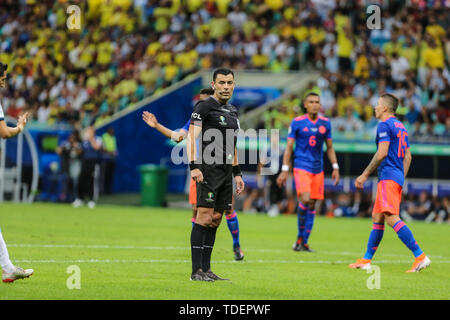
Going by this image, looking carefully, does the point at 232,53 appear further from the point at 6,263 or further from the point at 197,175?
the point at 6,263

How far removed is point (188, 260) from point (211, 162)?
8.89 feet

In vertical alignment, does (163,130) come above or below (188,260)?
above

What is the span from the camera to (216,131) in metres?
9.10

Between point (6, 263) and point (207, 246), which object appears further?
point (207, 246)

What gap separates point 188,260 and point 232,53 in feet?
60.8

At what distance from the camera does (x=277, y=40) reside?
2905cm

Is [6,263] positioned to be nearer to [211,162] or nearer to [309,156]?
[211,162]

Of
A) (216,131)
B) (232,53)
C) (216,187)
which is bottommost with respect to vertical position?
(216,187)

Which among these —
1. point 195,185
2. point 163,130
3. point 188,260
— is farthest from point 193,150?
point 195,185

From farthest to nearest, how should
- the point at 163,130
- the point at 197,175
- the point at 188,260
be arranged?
the point at 188,260 < the point at 163,130 < the point at 197,175

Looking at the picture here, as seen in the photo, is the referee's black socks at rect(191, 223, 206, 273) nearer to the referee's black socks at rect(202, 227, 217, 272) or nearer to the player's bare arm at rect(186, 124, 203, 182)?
the referee's black socks at rect(202, 227, 217, 272)

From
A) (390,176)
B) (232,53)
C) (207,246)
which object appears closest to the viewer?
(207,246)
